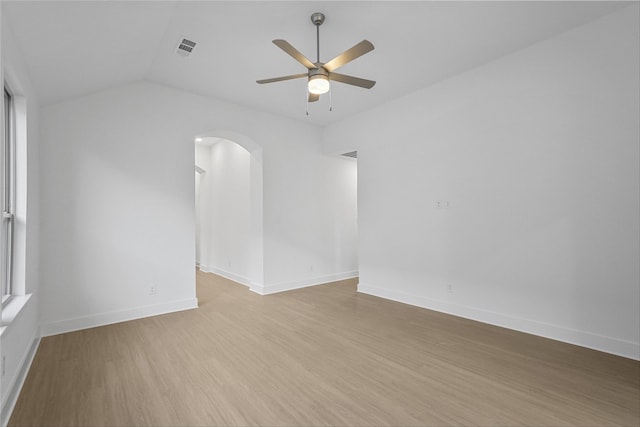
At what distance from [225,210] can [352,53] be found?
16.6 feet

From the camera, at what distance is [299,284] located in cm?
567

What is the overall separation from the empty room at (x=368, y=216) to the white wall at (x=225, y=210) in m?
1.00

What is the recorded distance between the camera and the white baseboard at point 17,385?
6.64 ft

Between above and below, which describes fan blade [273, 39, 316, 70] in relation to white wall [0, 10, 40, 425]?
above

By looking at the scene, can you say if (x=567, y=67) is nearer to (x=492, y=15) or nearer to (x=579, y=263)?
(x=492, y=15)

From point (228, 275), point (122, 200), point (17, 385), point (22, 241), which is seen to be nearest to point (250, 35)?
point (122, 200)

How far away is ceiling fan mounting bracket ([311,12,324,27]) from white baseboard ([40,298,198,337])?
3.81 metres

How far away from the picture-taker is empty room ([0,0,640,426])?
90.2 inches

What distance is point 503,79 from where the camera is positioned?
366 cm

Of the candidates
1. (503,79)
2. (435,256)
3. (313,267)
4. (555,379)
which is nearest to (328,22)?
(503,79)

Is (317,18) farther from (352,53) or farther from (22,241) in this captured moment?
(22,241)

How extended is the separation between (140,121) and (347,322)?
12.2ft

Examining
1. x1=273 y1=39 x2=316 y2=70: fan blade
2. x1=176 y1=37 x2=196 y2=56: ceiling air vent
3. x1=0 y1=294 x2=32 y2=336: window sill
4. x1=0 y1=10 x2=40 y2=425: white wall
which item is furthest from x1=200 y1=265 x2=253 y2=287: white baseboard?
x1=273 y1=39 x2=316 y2=70: fan blade

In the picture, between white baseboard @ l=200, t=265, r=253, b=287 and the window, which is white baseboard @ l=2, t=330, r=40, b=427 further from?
white baseboard @ l=200, t=265, r=253, b=287
